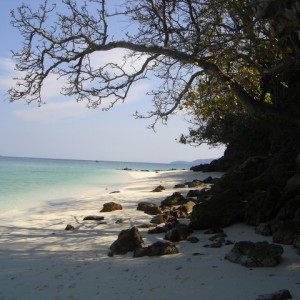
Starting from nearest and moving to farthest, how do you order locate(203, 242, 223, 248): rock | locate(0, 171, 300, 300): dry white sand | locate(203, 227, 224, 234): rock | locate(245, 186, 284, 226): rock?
1. locate(0, 171, 300, 300): dry white sand
2. locate(203, 242, 223, 248): rock
3. locate(203, 227, 224, 234): rock
4. locate(245, 186, 284, 226): rock

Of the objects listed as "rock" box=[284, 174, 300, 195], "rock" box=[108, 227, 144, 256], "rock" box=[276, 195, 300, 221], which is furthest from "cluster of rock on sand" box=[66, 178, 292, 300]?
"rock" box=[284, 174, 300, 195]

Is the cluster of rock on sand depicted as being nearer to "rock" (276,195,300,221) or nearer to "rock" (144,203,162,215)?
"rock" (144,203,162,215)

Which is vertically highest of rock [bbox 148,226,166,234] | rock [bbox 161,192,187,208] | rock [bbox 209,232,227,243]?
rock [bbox 161,192,187,208]

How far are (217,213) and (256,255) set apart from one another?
2791 mm

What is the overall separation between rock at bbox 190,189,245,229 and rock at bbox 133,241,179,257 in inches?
66.3

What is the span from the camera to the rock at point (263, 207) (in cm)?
743

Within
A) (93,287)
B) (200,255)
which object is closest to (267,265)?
(200,255)

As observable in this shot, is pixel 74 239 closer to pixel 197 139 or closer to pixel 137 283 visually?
pixel 137 283

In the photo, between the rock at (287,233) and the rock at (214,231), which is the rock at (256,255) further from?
the rock at (214,231)

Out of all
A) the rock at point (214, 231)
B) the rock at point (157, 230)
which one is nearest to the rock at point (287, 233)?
the rock at point (214, 231)

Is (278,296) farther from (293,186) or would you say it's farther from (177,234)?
(293,186)

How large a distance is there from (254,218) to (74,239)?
3.70 metres

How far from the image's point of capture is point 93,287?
481cm

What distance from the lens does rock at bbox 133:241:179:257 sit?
597 cm
